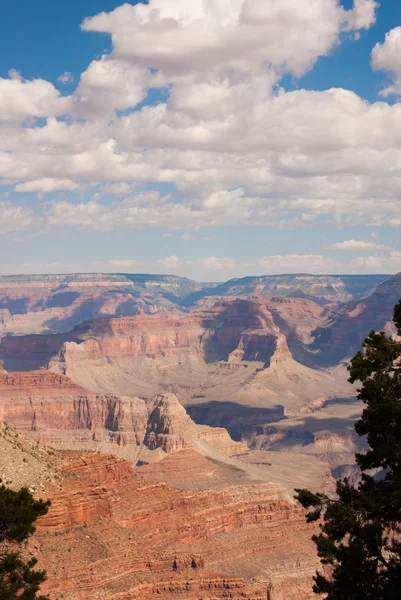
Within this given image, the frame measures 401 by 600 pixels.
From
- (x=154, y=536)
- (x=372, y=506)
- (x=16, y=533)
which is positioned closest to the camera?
(x=16, y=533)

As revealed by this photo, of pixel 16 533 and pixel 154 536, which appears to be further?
pixel 154 536

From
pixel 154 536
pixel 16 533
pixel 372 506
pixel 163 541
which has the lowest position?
pixel 163 541

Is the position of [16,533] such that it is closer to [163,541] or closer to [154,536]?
[154,536]

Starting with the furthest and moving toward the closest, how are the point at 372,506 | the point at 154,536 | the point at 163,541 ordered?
the point at 163,541, the point at 154,536, the point at 372,506

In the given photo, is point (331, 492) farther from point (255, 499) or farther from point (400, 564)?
point (400, 564)

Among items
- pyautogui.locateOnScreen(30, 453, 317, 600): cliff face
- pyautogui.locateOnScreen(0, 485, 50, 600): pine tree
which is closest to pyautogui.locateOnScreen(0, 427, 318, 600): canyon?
pyautogui.locateOnScreen(30, 453, 317, 600): cliff face

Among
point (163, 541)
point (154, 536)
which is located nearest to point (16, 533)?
point (154, 536)

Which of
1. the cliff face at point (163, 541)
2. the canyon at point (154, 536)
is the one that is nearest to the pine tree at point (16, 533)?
the canyon at point (154, 536)

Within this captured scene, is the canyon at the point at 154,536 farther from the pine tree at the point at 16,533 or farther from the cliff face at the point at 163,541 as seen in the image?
the pine tree at the point at 16,533
